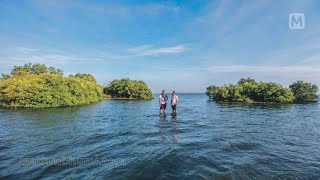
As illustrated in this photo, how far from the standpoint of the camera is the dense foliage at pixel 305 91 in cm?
6556

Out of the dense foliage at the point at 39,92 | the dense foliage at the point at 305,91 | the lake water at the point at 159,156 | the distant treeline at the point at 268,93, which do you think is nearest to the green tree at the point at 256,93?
the distant treeline at the point at 268,93

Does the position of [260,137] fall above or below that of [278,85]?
below

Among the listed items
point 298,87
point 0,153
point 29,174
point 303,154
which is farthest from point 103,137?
point 298,87

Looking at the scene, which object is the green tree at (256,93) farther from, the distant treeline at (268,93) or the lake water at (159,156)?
the lake water at (159,156)

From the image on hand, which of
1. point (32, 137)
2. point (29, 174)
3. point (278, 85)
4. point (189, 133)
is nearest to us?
point (29, 174)

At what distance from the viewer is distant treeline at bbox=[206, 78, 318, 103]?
194 ft

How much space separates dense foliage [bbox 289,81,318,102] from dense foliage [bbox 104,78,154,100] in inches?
1868

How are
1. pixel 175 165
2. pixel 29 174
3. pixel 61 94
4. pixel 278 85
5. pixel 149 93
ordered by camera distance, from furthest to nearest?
pixel 149 93
pixel 278 85
pixel 61 94
pixel 175 165
pixel 29 174

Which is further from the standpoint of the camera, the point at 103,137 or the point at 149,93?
the point at 149,93

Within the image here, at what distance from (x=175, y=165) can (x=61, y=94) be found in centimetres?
3957

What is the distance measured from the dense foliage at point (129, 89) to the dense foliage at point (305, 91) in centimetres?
4744

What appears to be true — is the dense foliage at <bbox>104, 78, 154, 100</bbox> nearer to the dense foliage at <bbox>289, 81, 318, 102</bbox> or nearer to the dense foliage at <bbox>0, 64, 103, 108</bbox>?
the dense foliage at <bbox>0, 64, 103, 108</bbox>

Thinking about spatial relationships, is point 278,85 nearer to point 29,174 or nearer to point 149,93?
point 149,93

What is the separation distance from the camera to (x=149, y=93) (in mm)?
84562
